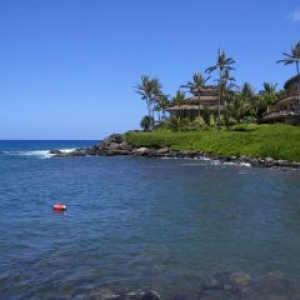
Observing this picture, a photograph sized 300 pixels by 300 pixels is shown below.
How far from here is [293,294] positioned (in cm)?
1408

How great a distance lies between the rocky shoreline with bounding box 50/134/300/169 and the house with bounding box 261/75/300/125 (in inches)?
602

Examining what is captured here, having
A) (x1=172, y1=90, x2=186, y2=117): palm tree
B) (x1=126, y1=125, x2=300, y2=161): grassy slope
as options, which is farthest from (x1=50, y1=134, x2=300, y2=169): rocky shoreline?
(x1=172, y1=90, x2=186, y2=117): palm tree

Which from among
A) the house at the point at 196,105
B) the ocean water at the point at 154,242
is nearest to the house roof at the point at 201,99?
the house at the point at 196,105

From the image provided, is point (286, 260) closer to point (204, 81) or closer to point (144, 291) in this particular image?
point (144, 291)

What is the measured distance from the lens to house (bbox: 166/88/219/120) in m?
104

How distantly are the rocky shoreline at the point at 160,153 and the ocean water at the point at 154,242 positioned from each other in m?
20.4

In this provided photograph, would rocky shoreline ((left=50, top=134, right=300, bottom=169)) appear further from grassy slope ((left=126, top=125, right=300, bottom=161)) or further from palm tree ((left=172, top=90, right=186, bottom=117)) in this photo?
palm tree ((left=172, top=90, right=186, bottom=117))

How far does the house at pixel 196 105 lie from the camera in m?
104

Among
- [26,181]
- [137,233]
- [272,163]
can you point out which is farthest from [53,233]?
[272,163]

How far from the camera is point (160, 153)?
8231 centimetres

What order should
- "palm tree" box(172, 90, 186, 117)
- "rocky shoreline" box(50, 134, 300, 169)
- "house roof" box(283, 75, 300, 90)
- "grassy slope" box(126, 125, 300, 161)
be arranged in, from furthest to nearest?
"palm tree" box(172, 90, 186, 117) → "house roof" box(283, 75, 300, 90) → "grassy slope" box(126, 125, 300, 161) → "rocky shoreline" box(50, 134, 300, 169)

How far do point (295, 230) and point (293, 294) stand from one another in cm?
888

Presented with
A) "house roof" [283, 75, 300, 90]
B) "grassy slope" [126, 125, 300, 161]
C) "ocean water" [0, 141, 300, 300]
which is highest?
"house roof" [283, 75, 300, 90]

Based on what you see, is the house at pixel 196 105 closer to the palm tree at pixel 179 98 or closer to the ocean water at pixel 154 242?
the palm tree at pixel 179 98
